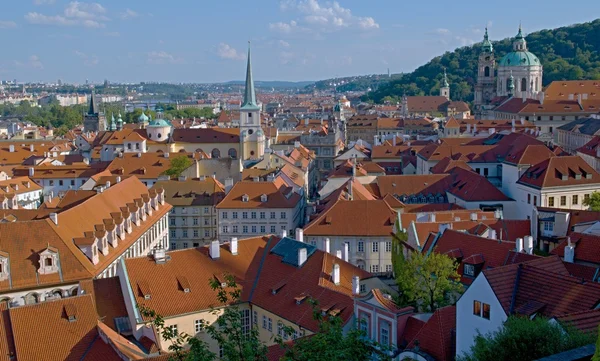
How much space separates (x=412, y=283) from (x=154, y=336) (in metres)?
11.1

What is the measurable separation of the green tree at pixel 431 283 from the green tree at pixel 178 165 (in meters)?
50.8

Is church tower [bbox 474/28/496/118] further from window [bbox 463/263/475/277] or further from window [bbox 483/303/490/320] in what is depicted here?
window [bbox 483/303/490/320]

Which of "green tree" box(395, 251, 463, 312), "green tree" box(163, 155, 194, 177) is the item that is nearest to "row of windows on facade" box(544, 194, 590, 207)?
"green tree" box(395, 251, 463, 312)

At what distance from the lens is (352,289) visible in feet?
109

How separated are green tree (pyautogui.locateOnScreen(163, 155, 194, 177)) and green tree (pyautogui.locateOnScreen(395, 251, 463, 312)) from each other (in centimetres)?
5083

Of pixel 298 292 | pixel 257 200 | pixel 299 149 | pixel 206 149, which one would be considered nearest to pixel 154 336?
pixel 298 292

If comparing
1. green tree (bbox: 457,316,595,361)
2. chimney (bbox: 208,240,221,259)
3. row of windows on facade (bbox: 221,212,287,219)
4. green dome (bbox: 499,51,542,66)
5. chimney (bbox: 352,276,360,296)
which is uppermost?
green dome (bbox: 499,51,542,66)

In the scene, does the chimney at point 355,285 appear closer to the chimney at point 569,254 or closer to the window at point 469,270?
the window at point 469,270

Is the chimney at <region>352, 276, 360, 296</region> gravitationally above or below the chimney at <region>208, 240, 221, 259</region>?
below

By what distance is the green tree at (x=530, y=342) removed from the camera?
17953 mm

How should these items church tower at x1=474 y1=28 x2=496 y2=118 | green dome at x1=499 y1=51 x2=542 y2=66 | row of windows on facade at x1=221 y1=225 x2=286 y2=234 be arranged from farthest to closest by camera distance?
1. church tower at x1=474 y1=28 x2=496 y2=118
2. green dome at x1=499 y1=51 x2=542 y2=66
3. row of windows on facade at x1=221 y1=225 x2=286 y2=234

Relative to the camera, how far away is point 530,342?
18359mm

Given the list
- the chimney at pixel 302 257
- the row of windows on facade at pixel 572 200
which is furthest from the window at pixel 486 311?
the row of windows on facade at pixel 572 200

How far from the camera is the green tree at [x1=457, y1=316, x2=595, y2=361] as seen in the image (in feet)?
58.9
